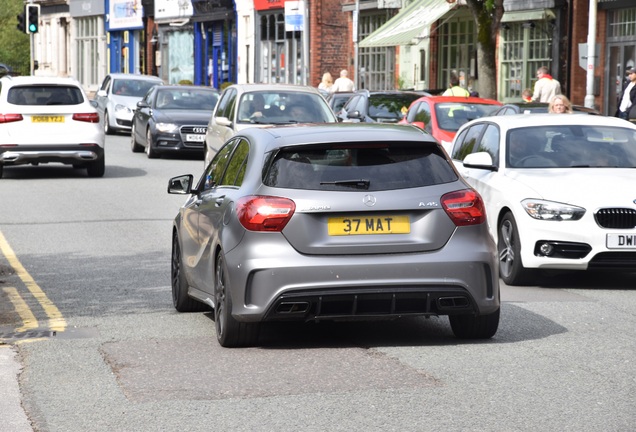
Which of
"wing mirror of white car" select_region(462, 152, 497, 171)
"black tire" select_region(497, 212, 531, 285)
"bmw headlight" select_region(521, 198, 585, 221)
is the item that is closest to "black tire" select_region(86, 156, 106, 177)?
"wing mirror of white car" select_region(462, 152, 497, 171)

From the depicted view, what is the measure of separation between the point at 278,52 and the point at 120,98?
18.0 meters

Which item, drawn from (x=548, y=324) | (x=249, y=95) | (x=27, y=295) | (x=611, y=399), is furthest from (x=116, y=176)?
(x=611, y=399)

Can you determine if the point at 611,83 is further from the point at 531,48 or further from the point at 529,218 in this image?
the point at 529,218

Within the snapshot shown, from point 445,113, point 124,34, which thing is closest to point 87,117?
point 445,113

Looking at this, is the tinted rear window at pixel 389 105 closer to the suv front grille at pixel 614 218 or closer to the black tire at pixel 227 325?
the suv front grille at pixel 614 218

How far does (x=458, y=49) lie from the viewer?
40.6 m

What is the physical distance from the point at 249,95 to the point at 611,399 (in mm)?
15137

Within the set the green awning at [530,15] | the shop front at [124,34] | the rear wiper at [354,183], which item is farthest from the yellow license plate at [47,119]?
the shop front at [124,34]

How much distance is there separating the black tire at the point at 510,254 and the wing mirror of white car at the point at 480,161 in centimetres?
60

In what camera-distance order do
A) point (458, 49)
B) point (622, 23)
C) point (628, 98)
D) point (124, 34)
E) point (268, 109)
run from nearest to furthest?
point (268, 109)
point (628, 98)
point (622, 23)
point (458, 49)
point (124, 34)

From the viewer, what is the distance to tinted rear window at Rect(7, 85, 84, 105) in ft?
74.3

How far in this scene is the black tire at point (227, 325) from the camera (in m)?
8.35

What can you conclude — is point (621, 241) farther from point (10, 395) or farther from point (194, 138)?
point (194, 138)

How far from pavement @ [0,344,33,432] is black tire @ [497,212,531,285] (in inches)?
185
